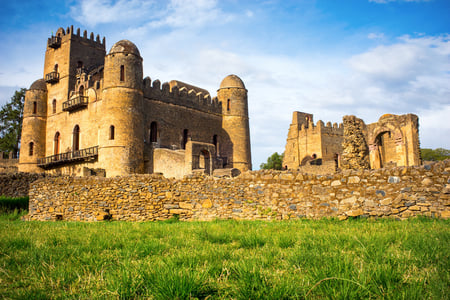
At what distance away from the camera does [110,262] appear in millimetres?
4012

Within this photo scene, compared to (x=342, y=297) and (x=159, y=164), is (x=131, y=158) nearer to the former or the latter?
(x=159, y=164)

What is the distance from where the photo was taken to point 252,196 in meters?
9.65

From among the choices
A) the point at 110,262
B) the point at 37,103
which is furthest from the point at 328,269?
the point at 37,103

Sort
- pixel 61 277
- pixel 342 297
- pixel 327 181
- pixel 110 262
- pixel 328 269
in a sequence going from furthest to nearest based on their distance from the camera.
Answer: pixel 327 181, pixel 110 262, pixel 61 277, pixel 328 269, pixel 342 297

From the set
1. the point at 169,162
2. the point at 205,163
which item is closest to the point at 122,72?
the point at 169,162

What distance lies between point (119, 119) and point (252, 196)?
20.8 meters

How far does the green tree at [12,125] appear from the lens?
1777 inches

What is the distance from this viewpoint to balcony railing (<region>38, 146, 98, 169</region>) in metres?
29.7

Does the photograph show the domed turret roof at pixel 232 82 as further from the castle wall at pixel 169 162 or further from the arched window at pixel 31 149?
the arched window at pixel 31 149

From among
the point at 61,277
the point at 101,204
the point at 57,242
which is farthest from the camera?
the point at 101,204

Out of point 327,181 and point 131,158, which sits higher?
point 131,158

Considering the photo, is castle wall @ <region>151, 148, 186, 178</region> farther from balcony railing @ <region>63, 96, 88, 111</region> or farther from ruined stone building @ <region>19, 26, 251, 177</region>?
balcony railing @ <region>63, 96, 88, 111</region>

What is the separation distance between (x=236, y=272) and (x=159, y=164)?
2583cm

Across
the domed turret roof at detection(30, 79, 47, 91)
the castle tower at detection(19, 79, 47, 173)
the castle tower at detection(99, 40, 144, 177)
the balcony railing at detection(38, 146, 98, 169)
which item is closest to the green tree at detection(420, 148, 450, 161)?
the castle tower at detection(99, 40, 144, 177)
